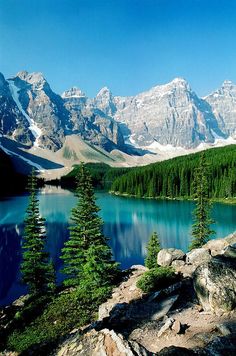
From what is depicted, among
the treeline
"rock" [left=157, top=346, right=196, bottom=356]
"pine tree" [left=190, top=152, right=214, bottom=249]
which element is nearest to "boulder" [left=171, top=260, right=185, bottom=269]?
"pine tree" [left=190, top=152, right=214, bottom=249]

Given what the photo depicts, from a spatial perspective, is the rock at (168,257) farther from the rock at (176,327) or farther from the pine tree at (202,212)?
the rock at (176,327)

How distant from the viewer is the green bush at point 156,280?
80.7 ft

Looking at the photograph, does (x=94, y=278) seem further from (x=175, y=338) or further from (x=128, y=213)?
(x=128, y=213)

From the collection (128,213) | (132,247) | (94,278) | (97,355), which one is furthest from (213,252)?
(128,213)

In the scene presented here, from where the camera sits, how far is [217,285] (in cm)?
1748

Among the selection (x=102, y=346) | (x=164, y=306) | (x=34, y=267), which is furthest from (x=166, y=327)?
(x=34, y=267)

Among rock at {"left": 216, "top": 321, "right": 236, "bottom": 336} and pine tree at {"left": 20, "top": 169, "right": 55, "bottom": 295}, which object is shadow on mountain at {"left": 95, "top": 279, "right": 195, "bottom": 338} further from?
pine tree at {"left": 20, "top": 169, "right": 55, "bottom": 295}

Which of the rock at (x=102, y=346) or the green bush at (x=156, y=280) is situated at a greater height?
the rock at (x=102, y=346)

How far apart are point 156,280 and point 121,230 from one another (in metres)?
55.0

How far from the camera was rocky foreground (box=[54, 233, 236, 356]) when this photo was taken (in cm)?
1155

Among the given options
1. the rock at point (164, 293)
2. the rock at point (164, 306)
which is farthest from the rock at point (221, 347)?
the rock at point (164, 293)

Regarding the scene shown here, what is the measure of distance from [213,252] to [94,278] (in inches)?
484

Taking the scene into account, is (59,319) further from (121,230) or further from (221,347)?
(121,230)

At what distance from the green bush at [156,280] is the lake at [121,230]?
21.1m
